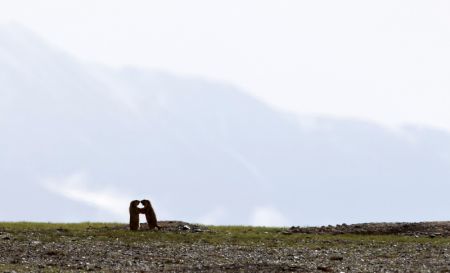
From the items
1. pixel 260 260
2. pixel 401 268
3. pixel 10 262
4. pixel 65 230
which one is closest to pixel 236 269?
pixel 260 260

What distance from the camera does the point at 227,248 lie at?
46156mm

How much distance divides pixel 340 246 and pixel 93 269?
1738 cm

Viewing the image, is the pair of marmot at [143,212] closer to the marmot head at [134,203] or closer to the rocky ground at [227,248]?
the marmot head at [134,203]

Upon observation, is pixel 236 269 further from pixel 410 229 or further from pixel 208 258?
pixel 410 229

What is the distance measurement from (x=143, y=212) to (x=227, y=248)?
1309 centimetres

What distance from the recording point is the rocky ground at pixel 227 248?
37.5 metres

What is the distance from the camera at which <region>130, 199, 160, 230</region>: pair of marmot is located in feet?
186

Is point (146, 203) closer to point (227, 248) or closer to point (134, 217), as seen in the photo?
point (134, 217)

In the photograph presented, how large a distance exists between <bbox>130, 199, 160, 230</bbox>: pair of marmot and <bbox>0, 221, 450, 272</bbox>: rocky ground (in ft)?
3.17

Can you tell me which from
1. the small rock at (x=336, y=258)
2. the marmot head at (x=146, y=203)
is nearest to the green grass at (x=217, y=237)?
the marmot head at (x=146, y=203)

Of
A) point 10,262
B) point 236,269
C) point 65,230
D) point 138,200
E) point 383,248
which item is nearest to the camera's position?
point 236,269

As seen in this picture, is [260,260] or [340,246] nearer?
[260,260]

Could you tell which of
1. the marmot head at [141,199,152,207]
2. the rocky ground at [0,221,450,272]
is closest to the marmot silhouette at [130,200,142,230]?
the marmot head at [141,199,152,207]

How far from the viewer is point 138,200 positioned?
58438 millimetres
